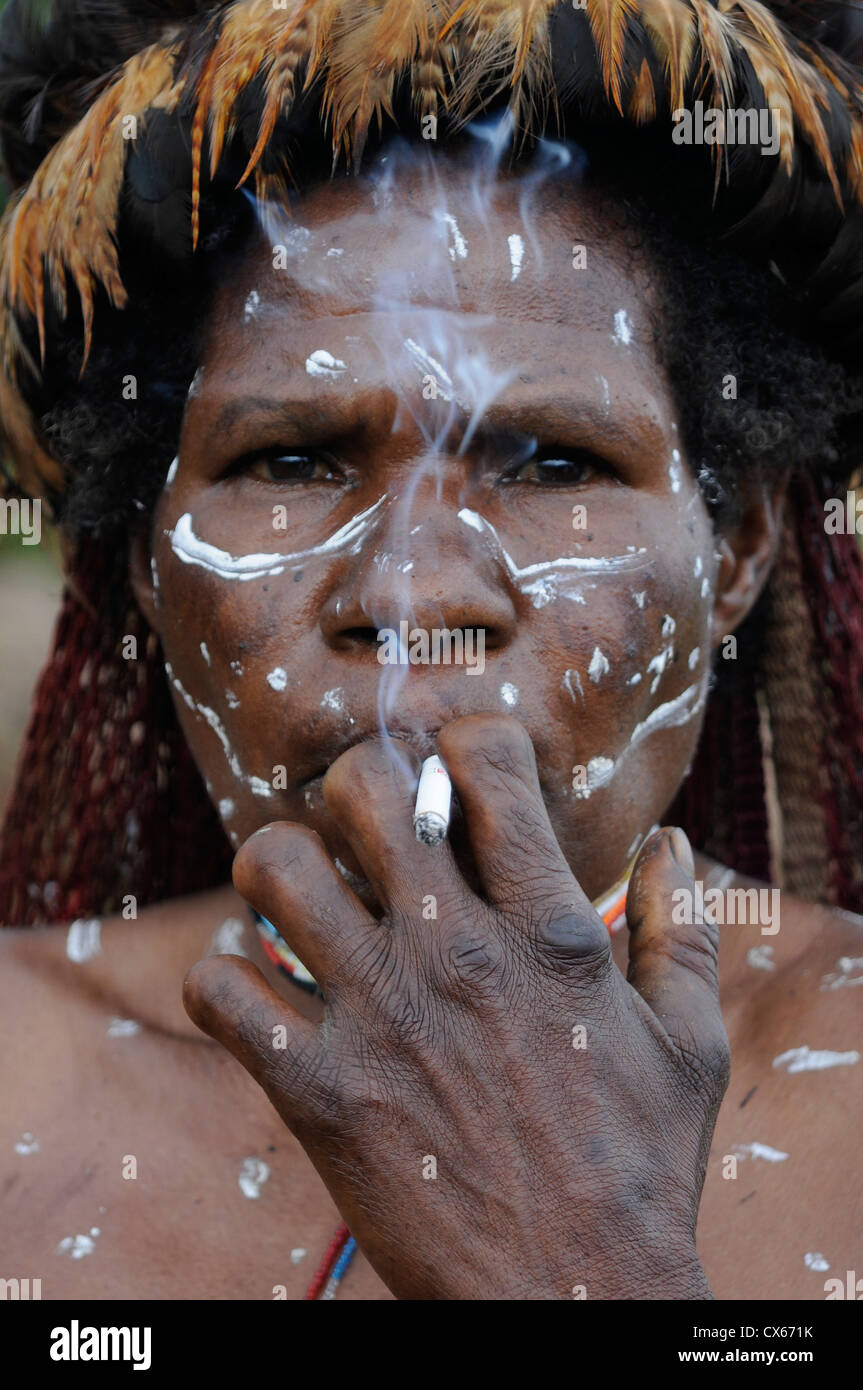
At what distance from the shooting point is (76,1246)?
196cm

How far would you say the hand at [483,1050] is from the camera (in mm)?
1375

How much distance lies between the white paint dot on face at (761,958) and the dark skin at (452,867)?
0.08ft

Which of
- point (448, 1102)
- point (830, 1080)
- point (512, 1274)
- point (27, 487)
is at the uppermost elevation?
point (27, 487)

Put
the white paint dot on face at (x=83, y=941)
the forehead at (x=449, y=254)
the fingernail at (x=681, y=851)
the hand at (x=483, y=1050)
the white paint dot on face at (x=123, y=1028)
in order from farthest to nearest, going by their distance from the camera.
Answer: the white paint dot on face at (x=83, y=941), the white paint dot on face at (x=123, y=1028), the forehead at (x=449, y=254), the fingernail at (x=681, y=851), the hand at (x=483, y=1050)

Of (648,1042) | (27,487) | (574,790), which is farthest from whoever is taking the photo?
Result: (27,487)

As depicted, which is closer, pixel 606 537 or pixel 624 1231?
pixel 624 1231

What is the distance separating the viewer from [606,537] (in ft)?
6.25

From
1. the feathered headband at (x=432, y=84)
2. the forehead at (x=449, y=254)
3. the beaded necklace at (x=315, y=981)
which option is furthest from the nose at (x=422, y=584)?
the feathered headband at (x=432, y=84)

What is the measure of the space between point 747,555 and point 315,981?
1.17 metres

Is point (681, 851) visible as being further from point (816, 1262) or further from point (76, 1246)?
point (76, 1246)

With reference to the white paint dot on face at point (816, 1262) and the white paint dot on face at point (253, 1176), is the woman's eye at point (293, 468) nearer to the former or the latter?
the white paint dot on face at point (253, 1176)

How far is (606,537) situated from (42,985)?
135 cm
